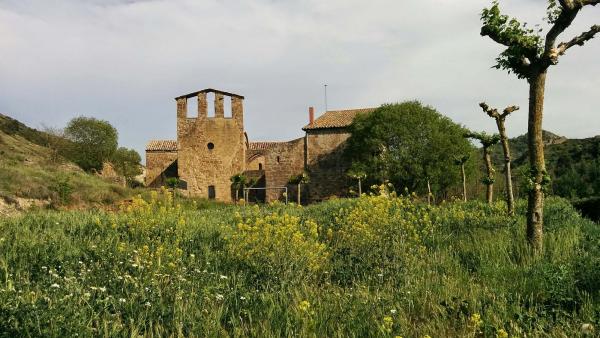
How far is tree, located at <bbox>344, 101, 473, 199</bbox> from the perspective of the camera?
29719 millimetres

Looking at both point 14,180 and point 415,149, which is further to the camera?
point 415,149

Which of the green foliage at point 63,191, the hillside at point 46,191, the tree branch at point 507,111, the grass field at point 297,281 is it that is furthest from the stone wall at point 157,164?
the tree branch at point 507,111

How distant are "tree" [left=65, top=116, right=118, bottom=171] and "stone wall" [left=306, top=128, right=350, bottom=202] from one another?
2254 cm

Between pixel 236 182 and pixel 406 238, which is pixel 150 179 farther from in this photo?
pixel 406 238

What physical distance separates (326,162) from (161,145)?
16071 mm

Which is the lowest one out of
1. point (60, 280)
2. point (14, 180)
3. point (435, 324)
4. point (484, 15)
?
point (435, 324)

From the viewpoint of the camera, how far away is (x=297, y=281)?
523 cm

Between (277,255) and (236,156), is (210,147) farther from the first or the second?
(277,255)

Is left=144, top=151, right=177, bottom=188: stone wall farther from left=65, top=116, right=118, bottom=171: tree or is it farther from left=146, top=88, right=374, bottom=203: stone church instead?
left=65, top=116, right=118, bottom=171: tree

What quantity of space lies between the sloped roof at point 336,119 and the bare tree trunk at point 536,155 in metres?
28.4

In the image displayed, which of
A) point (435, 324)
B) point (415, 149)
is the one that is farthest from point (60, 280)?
point (415, 149)

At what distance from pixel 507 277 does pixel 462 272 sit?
0.61m

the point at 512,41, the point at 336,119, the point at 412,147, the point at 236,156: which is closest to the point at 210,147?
the point at 236,156

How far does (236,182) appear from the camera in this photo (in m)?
37.5
